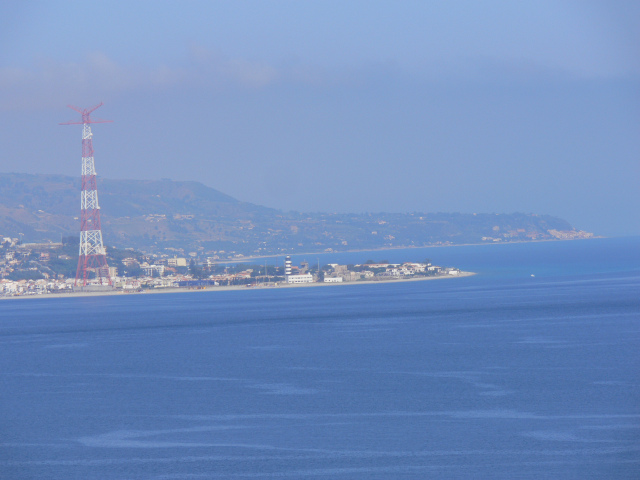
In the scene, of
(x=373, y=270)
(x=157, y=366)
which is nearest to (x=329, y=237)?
(x=373, y=270)

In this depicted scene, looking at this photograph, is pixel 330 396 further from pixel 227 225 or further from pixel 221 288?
pixel 227 225

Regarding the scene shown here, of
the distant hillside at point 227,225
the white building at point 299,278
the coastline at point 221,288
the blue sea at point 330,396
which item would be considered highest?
the distant hillside at point 227,225

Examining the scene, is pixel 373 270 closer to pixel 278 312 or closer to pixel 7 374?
pixel 278 312

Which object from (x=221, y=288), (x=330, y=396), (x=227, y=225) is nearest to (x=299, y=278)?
(x=221, y=288)

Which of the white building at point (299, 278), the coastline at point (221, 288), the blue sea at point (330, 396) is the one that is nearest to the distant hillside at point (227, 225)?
the white building at point (299, 278)

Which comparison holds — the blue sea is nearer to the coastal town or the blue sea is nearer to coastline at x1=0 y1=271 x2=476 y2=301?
coastline at x1=0 y1=271 x2=476 y2=301

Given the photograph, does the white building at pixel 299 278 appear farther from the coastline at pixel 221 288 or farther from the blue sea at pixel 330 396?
the blue sea at pixel 330 396
